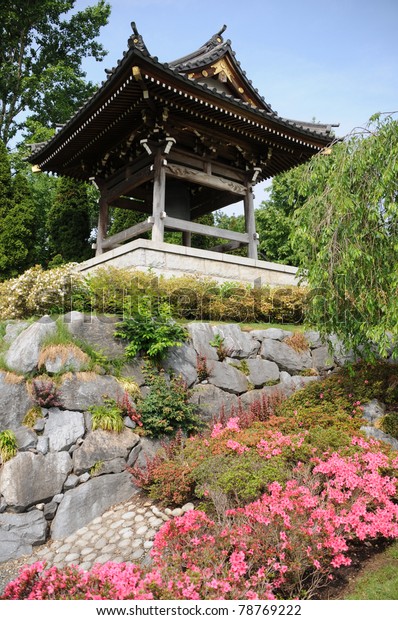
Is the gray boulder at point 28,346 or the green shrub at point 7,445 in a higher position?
the gray boulder at point 28,346

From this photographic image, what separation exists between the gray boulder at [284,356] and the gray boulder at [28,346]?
151 inches

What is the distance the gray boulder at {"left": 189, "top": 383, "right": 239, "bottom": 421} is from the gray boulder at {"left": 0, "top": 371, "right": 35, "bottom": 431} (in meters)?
2.40

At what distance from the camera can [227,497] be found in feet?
16.2

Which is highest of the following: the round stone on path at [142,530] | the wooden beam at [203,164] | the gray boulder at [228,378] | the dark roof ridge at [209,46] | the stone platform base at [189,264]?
the dark roof ridge at [209,46]

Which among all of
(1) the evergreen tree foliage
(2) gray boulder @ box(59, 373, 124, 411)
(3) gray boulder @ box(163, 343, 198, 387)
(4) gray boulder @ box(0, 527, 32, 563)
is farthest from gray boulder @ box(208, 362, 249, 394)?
(1) the evergreen tree foliage

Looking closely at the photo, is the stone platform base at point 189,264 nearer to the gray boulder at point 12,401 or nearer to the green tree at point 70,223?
the gray boulder at point 12,401

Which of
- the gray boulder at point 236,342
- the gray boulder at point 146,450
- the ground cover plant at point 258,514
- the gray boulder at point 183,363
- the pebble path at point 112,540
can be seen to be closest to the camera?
the ground cover plant at point 258,514

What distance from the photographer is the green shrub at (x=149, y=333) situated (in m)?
7.26

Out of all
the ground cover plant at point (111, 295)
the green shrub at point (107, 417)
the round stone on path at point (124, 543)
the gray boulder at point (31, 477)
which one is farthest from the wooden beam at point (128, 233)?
the round stone on path at point (124, 543)

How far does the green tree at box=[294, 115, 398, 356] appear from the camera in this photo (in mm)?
6301

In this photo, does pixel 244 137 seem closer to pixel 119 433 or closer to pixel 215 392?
pixel 215 392

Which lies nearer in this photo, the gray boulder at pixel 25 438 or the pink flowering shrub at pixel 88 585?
the pink flowering shrub at pixel 88 585

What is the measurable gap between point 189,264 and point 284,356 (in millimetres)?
3120

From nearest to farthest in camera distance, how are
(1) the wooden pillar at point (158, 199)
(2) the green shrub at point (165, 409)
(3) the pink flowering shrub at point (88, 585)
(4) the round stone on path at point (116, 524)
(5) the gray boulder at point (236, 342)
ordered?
1. (3) the pink flowering shrub at point (88, 585)
2. (4) the round stone on path at point (116, 524)
3. (2) the green shrub at point (165, 409)
4. (5) the gray boulder at point (236, 342)
5. (1) the wooden pillar at point (158, 199)
